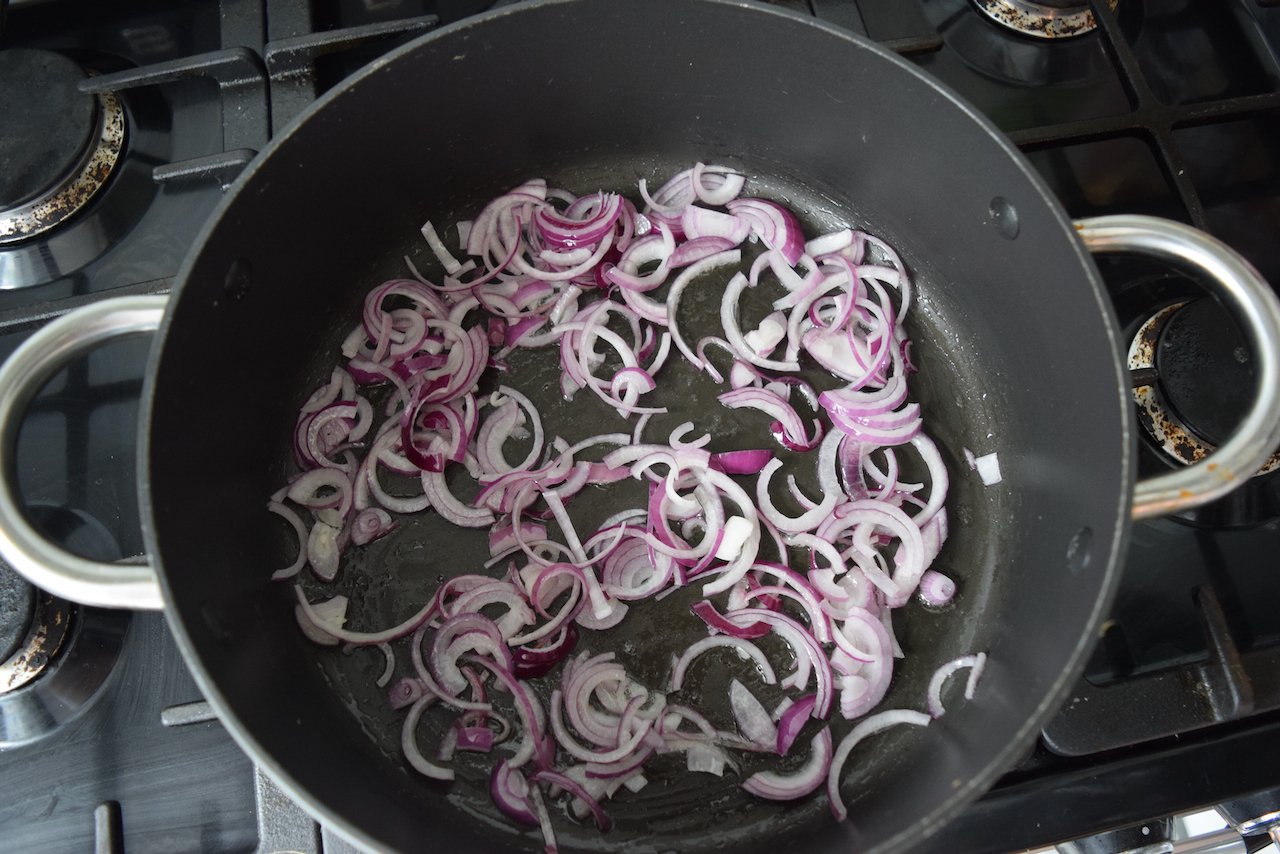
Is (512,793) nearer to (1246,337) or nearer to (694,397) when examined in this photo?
(694,397)

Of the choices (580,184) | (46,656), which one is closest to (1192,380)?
(580,184)

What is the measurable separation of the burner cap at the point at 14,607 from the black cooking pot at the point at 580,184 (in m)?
0.28

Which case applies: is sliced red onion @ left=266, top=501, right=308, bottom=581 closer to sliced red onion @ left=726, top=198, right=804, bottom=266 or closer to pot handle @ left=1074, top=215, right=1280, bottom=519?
sliced red onion @ left=726, top=198, right=804, bottom=266

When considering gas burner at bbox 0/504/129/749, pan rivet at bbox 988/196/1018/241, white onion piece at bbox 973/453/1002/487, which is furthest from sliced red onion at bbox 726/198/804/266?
gas burner at bbox 0/504/129/749

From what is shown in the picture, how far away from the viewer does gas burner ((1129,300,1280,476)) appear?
47.6 inches

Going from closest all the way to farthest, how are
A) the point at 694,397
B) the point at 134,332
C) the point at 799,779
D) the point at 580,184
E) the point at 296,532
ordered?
the point at 134,332 < the point at 799,779 < the point at 296,532 < the point at 694,397 < the point at 580,184

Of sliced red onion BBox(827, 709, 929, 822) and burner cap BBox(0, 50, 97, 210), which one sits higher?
burner cap BBox(0, 50, 97, 210)

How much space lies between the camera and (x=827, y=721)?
1298mm

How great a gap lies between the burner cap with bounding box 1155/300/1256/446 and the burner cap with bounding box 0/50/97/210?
1845mm

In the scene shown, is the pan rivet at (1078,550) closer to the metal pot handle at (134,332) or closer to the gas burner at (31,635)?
the metal pot handle at (134,332)

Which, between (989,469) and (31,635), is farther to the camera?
(989,469)

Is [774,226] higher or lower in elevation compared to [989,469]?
higher

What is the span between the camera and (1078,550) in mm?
1168

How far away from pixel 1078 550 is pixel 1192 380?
35 cm
